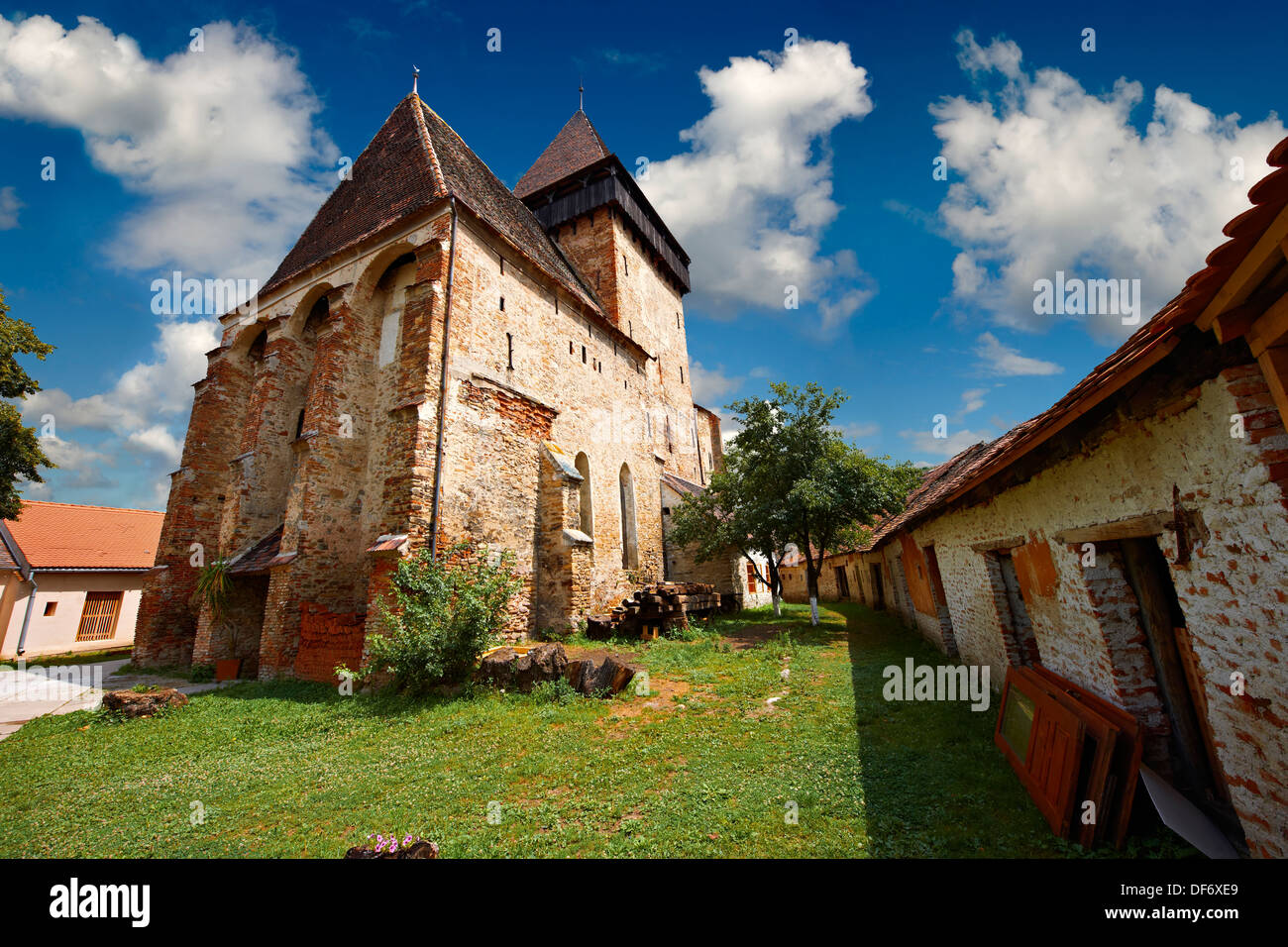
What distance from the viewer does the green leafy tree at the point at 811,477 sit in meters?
13.7

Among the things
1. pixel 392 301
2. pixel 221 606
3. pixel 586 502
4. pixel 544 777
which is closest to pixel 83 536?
pixel 221 606

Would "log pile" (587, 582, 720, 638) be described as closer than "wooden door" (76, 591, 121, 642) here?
Yes

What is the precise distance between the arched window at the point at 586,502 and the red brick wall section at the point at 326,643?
615 centimetres

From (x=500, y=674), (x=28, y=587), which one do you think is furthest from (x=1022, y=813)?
(x=28, y=587)

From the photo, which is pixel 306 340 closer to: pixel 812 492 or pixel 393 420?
pixel 393 420

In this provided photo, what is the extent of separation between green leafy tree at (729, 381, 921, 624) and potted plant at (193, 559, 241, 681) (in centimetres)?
1317

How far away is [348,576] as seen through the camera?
10.3m

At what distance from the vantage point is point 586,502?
14242mm

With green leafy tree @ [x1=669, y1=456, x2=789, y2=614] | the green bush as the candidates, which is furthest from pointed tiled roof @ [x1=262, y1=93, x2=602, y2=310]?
the green bush

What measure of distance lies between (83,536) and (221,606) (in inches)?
692

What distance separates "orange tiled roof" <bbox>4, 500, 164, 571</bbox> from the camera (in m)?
18.8

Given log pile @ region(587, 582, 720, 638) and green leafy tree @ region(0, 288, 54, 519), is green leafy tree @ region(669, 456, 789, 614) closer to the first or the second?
log pile @ region(587, 582, 720, 638)

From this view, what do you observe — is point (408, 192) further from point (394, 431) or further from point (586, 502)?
point (586, 502)
